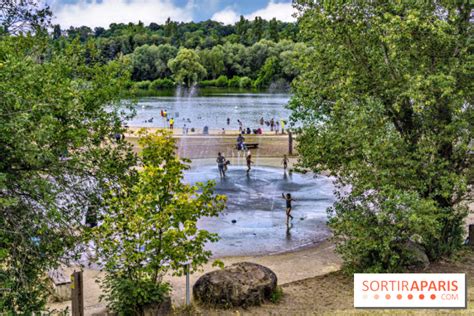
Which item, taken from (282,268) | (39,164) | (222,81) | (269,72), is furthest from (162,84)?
(39,164)

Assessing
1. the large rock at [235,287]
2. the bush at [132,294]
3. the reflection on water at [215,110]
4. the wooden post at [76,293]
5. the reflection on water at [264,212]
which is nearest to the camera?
the bush at [132,294]

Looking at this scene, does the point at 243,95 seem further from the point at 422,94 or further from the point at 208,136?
the point at 422,94

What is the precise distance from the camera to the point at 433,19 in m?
15.5

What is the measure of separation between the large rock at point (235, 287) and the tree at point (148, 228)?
1449 mm

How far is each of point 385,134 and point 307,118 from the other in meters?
3.50

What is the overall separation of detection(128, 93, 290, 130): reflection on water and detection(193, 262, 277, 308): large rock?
39773 mm

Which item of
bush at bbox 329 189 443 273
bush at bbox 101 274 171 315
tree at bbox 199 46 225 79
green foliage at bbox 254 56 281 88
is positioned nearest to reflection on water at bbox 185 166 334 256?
bush at bbox 329 189 443 273

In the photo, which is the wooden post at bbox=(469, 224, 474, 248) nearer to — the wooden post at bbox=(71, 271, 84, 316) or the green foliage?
the wooden post at bbox=(71, 271, 84, 316)

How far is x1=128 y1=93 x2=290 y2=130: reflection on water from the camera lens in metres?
65.6

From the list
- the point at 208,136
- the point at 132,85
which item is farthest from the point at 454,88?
the point at 208,136

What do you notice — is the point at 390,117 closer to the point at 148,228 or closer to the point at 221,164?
the point at 148,228

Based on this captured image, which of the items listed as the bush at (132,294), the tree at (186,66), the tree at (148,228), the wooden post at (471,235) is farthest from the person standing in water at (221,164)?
the tree at (186,66)

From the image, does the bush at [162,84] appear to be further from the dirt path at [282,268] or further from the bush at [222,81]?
the dirt path at [282,268]

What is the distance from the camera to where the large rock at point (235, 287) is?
13.6 metres
